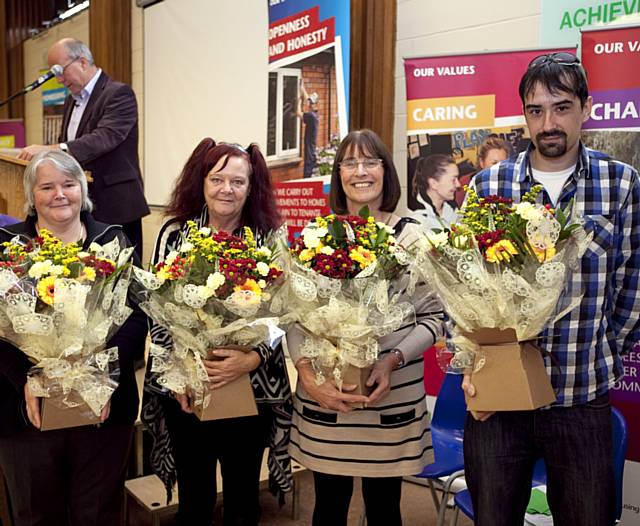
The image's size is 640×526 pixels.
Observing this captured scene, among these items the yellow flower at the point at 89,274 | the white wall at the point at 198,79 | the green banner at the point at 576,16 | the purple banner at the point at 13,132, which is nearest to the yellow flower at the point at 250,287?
the yellow flower at the point at 89,274

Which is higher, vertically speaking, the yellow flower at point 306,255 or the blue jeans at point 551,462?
the yellow flower at point 306,255

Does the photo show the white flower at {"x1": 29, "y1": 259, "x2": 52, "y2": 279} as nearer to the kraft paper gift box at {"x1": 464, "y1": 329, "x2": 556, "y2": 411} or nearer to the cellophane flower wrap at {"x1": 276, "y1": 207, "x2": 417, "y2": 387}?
the cellophane flower wrap at {"x1": 276, "y1": 207, "x2": 417, "y2": 387}

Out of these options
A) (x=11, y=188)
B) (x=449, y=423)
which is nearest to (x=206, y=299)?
(x=449, y=423)

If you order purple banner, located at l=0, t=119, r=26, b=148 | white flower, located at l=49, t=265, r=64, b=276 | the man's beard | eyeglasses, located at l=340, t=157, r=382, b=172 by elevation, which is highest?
purple banner, located at l=0, t=119, r=26, b=148

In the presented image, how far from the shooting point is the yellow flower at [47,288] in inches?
64.0

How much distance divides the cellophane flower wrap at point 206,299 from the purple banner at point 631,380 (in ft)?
5.07

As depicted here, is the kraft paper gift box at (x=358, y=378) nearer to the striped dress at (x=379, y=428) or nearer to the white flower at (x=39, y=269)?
the striped dress at (x=379, y=428)

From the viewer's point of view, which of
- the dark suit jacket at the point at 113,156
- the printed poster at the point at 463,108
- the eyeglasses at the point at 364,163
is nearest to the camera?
the eyeglasses at the point at 364,163

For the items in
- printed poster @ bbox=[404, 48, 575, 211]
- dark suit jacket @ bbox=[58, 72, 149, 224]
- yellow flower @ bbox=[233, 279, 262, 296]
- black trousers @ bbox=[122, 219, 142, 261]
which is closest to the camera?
yellow flower @ bbox=[233, 279, 262, 296]

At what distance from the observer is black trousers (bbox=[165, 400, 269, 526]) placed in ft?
6.52

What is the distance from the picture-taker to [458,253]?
1585 millimetres

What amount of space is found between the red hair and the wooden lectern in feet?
4.67

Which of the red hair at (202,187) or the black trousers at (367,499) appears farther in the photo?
the red hair at (202,187)

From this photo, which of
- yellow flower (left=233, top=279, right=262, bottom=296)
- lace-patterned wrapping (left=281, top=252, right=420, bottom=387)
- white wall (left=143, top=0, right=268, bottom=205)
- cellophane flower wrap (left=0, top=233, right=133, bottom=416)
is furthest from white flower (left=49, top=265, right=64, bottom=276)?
white wall (left=143, top=0, right=268, bottom=205)
